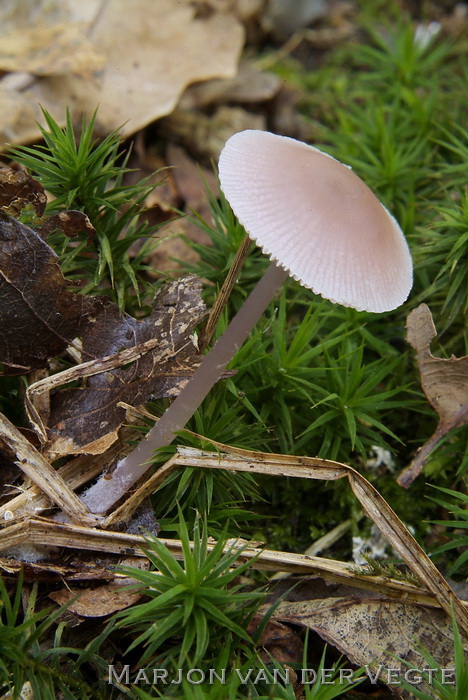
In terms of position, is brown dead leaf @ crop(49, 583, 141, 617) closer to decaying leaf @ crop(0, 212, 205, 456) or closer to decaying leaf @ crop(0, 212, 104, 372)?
decaying leaf @ crop(0, 212, 205, 456)

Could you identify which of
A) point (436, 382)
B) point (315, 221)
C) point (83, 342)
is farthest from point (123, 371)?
point (436, 382)

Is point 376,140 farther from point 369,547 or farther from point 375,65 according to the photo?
point 369,547

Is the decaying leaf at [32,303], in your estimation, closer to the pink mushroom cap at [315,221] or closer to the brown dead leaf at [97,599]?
the pink mushroom cap at [315,221]

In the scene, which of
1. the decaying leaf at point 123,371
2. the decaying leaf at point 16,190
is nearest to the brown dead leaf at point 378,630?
the decaying leaf at point 123,371

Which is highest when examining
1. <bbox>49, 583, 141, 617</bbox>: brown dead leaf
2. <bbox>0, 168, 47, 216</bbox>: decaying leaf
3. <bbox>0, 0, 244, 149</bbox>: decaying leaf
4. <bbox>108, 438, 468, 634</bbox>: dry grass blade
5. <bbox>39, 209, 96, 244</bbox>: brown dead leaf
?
<bbox>0, 0, 244, 149</bbox>: decaying leaf

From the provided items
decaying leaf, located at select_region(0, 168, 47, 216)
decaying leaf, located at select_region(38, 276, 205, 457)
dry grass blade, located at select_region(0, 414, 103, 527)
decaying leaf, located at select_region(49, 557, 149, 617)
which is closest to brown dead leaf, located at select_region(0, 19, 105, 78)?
decaying leaf, located at select_region(0, 168, 47, 216)

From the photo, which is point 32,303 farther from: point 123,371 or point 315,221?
point 315,221
